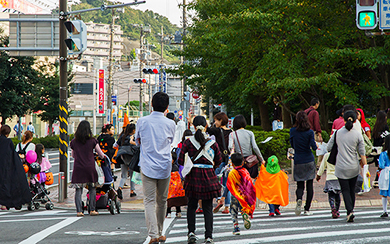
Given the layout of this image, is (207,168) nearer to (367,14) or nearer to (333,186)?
(333,186)

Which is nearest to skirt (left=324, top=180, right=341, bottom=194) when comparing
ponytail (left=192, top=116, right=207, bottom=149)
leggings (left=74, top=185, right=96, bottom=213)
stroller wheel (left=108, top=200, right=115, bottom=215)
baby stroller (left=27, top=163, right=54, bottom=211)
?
ponytail (left=192, top=116, right=207, bottom=149)

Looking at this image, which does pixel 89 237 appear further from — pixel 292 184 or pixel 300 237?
pixel 292 184

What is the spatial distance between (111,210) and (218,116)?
119 inches

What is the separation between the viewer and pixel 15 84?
32781 millimetres

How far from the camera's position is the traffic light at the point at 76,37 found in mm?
12891

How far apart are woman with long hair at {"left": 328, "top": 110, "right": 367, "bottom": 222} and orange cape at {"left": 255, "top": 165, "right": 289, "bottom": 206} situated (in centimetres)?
123

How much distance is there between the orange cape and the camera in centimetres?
892

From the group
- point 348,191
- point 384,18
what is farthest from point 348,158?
point 384,18

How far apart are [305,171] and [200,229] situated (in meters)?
2.42

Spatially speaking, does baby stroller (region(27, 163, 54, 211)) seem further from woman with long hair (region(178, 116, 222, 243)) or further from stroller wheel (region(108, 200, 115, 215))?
woman with long hair (region(178, 116, 222, 243))

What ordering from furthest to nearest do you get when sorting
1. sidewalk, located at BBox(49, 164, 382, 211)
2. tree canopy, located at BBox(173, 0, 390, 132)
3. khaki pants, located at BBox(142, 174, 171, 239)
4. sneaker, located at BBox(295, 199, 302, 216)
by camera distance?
1. tree canopy, located at BBox(173, 0, 390, 132)
2. sidewalk, located at BBox(49, 164, 382, 211)
3. sneaker, located at BBox(295, 199, 302, 216)
4. khaki pants, located at BBox(142, 174, 171, 239)

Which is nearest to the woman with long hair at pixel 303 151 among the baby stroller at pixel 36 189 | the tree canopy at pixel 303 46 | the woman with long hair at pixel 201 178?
the woman with long hair at pixel 201 178

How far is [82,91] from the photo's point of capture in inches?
3541

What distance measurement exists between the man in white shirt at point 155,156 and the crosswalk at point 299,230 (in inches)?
31.2
